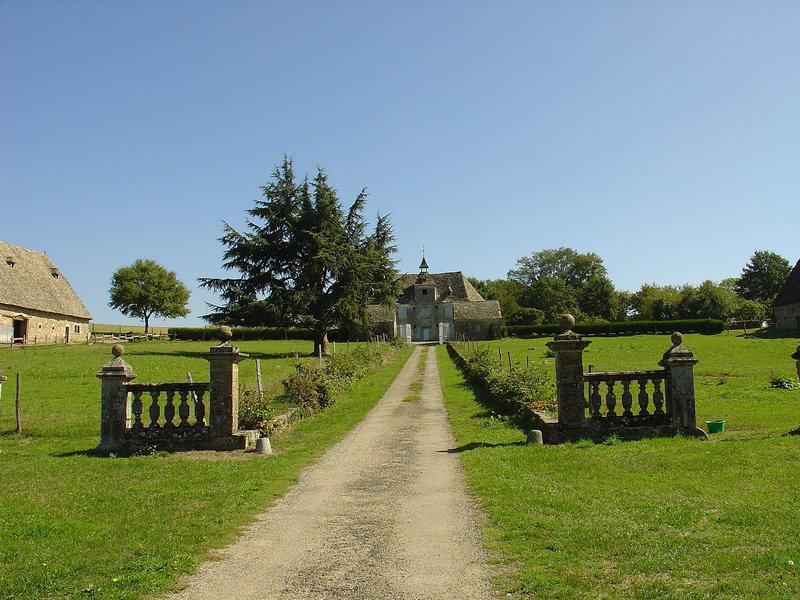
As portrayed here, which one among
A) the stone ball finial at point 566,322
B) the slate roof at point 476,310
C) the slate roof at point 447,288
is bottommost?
the stone ball finial at point 566,322

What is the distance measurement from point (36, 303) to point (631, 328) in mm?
56484

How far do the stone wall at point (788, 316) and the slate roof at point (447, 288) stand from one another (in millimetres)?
31393

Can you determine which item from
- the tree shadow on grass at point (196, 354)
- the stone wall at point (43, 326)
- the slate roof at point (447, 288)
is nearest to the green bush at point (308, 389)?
the tree shadow on grass at point (196, 354)

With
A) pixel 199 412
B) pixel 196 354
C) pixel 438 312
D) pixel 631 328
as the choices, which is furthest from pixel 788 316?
pixel 199 412

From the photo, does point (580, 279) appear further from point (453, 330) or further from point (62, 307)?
point (62, 307)

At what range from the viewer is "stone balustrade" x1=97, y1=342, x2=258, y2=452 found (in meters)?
12.8

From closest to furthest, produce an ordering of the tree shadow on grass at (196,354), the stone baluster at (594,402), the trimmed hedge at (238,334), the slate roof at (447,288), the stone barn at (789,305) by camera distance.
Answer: the stone baluster at (594,402) < the tree shadow on grass at (196,354) < the stone barn at (789,305) < the trimmed hedge at (238,334) < the slate roof at (447,288)

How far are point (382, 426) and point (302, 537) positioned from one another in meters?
9.45

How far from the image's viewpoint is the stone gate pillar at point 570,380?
41.9 ft

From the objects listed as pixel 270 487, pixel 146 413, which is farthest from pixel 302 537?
pixel 146 413

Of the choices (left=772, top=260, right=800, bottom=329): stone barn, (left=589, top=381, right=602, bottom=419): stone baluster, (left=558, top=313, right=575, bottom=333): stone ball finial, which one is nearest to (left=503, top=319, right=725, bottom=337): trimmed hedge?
(left=772, top=260, right=800, bottom=329): stone barn

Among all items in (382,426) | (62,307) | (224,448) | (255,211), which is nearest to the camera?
(224,448)

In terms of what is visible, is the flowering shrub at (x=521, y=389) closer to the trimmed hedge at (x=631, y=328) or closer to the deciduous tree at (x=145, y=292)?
the trimmed hedge at (x=631, y=328)

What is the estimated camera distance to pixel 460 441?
13992 mm
